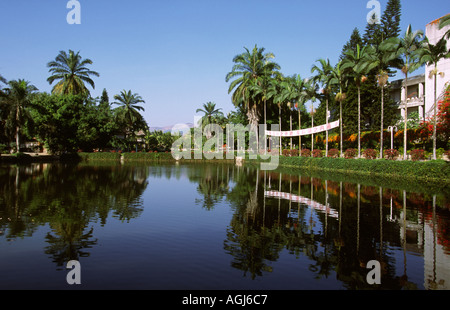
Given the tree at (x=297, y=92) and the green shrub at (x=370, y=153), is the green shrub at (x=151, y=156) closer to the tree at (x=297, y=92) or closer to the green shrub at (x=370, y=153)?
the tree at (x=297, y=92)

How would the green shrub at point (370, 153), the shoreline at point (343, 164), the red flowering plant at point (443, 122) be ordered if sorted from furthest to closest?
the green shrub at point (370, 153) < the red flowering plant at point (443, 122) < the shoreline at point (343, 164)

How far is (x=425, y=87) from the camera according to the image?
40.2 meters

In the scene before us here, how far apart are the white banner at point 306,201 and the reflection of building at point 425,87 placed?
2174 cm

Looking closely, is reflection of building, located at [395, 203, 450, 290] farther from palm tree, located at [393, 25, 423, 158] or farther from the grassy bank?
palm tree, located at [393, 25, 423, 158]

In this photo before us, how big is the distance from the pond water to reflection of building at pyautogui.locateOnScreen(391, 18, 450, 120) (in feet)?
82.1

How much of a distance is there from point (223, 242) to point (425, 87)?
39948 mm

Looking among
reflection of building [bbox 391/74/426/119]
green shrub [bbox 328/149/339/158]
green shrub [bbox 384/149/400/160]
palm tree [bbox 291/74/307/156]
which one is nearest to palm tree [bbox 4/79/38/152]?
palm tree [bbox 291/74/307/156]

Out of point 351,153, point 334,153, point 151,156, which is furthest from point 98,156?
point 351,153

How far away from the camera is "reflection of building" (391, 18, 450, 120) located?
35188 mm

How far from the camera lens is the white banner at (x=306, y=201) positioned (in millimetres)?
12859

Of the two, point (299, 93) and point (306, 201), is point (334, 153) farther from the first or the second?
point (306, 201)

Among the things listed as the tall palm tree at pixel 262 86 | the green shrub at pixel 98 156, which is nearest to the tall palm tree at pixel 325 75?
the tall palm tree at pixel 262 86

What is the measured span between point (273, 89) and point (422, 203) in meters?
34.2

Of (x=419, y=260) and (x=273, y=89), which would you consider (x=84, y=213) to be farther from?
(x=273, y=89)
